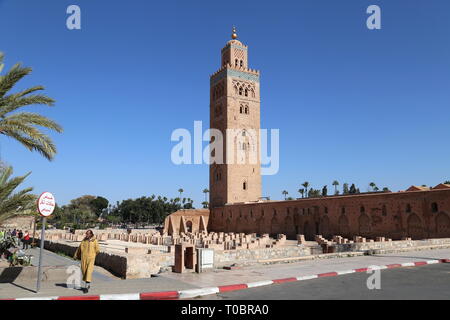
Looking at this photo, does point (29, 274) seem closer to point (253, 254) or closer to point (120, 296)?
point (120, 296)

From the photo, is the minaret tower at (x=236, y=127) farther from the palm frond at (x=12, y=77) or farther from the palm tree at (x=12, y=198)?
the palm frond at (x=12, y=77)

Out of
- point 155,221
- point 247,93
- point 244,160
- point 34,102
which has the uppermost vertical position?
point 247,93

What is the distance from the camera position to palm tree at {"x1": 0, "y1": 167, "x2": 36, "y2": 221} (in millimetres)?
7576

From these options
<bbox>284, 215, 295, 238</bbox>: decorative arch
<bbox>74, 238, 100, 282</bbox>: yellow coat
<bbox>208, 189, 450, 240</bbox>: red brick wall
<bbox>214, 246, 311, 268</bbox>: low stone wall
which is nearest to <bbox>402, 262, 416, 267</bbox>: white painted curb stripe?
Answer: <bbox>214, 246, 311, 268</bbox>: low stone wall

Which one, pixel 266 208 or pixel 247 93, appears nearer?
pixel 266 208

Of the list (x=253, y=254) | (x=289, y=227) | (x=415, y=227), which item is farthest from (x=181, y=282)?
(x=289, y=227)

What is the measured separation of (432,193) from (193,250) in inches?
771

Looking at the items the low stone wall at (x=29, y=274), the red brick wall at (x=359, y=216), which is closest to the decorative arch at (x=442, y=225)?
the red brick wall at (x=359, y=216)

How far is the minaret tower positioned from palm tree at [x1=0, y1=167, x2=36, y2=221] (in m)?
35.8

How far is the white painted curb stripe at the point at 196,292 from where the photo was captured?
5695 mm

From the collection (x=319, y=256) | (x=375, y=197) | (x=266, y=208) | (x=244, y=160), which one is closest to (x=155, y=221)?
(x=244, y=160)

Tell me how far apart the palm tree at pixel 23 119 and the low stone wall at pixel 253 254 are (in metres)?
4.76

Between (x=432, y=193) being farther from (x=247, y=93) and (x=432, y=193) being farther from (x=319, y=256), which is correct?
(x=247, y=93)

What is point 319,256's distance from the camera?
35.5 ft
